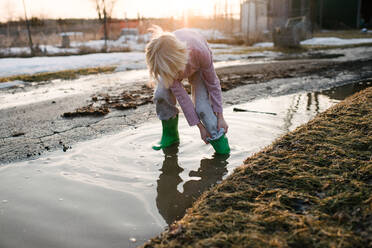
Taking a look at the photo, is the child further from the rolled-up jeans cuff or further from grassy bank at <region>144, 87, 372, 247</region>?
grassy bank at <region>144, 87, 372, 247</region>

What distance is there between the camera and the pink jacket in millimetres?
2436

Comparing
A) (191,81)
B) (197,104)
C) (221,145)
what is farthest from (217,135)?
(191,81)

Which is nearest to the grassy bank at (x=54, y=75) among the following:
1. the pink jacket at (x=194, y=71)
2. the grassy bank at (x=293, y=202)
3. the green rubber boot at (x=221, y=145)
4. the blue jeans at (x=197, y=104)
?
the blue jeans at (x=197, y=104)

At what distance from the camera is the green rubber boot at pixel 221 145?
262 cm

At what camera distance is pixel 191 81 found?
2787 mm

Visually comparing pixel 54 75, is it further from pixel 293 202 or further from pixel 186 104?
pixel 293 202

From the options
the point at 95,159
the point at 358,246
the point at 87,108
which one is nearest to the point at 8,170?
the point at 95,159

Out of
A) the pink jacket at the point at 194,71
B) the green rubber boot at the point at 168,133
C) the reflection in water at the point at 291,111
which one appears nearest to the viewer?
the pink jacket at the point at 194,71

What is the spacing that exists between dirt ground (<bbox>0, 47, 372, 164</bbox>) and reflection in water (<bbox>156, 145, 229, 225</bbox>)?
1.05 metres

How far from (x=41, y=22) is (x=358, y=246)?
81.7 feet

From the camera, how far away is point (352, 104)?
3.19 metres

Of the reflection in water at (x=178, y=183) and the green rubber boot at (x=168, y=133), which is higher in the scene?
the green rubber boot at (x=168, y=133)

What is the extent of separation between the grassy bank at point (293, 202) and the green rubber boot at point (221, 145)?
458mm

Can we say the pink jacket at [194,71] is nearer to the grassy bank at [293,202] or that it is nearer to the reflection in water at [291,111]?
the grassy bank at [293,202]
